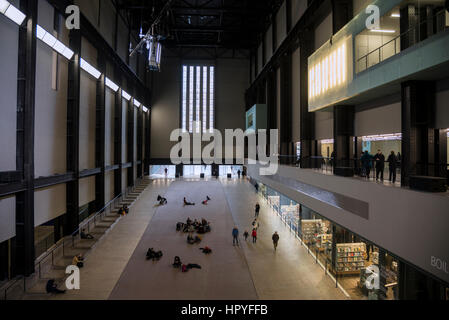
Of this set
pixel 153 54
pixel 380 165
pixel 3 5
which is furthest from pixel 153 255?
pixel 153 54

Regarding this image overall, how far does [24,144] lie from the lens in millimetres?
10289

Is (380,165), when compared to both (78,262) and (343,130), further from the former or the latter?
(78,262)

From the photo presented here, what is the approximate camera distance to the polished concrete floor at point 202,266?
32.5 feet

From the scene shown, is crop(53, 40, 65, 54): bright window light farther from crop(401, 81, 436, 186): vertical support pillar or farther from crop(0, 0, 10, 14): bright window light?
crop(401, 81, 436, 186): vertical support pillar

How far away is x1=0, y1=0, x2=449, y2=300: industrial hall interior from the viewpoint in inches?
299

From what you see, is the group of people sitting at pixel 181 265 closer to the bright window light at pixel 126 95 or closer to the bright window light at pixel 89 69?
the bright window light at pixel 89 69

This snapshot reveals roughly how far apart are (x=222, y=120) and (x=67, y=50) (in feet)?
90.3

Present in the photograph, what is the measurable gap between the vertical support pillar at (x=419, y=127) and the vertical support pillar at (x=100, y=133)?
761 inches

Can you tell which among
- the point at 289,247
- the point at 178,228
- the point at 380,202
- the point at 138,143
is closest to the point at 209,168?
the point at 138,143

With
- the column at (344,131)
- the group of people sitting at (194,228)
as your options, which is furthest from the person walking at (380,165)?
the group of people sitting at (194,228)

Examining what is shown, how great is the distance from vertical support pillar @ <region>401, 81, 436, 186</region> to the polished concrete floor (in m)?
5.99

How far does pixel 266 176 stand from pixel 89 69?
16.9m

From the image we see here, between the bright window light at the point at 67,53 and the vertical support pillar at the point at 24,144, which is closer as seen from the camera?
the vertical support pillar at the point at 24,144

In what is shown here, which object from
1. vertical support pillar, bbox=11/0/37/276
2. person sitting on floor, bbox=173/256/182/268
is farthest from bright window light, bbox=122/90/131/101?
person sitting on floor, bbox=173/256/182/268
